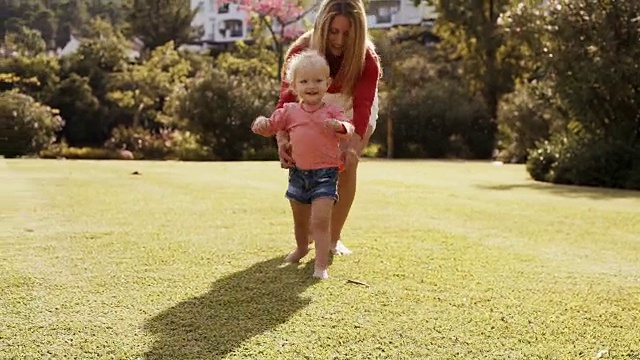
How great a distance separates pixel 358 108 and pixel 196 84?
19.3m

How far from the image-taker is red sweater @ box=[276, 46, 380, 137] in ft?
11.4

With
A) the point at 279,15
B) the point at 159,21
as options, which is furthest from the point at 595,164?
the point at 159,21

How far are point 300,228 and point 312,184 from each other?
0.94 feet

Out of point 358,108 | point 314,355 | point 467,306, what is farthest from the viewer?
point 358,108

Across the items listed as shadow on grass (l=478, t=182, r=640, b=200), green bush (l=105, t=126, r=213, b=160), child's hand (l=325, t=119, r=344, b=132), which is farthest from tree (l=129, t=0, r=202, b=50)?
child's hand (l=325, t=119, r=344, b=132)

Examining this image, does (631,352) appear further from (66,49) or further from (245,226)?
(66,49)

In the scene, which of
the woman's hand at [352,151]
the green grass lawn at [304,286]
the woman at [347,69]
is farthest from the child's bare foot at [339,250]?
the woman's hand at [352,151]

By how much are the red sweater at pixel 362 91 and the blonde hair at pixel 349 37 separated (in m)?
0.03

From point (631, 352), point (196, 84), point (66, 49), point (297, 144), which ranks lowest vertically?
point (631, 352)

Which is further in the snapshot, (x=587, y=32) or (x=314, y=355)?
(x=587, y=32)

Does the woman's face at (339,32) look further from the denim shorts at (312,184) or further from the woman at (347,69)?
the denim shorts at (312,184)

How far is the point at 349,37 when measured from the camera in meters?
3.49

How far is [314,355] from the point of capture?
2045 mm

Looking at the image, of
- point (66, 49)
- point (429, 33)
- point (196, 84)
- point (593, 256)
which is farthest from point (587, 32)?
point (66, 49)
